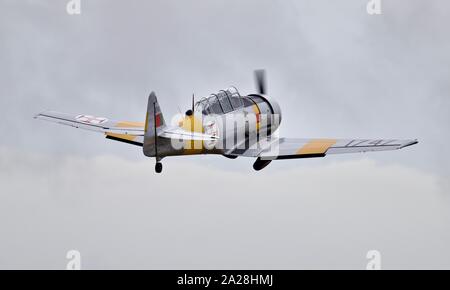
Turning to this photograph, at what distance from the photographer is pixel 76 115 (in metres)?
22.7

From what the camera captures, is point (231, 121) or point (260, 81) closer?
point (231, 121)

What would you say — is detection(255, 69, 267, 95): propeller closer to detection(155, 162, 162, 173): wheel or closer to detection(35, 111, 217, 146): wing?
detection(35, 111, 217, 146): wing

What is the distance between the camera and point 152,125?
19.2 m

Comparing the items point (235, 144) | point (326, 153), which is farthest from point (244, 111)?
point (326, 153)

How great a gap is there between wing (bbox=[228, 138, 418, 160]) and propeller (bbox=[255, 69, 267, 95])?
2.51 meters

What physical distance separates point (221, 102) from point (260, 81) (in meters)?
2.87

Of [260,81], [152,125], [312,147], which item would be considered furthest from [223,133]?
[260,81]

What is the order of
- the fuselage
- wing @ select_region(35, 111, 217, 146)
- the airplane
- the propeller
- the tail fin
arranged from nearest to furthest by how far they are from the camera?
the tail fin < the airplane < the fuselage < wing @ select_region(35, 111, 217, 146) < the propeller

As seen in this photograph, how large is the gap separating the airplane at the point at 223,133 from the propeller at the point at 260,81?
0.65 metres

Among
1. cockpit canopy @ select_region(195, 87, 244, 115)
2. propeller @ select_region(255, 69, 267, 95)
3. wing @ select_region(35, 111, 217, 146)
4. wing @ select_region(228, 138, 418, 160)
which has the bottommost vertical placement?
wing @ select_region(228, 138, 418, 160)

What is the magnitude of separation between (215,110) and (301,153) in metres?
2.34

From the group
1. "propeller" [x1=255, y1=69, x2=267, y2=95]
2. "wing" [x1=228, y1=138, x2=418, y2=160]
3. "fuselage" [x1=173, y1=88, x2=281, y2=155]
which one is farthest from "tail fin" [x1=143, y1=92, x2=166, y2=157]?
"propeller" [x1=255, y1=69, x2=267, y2=95]

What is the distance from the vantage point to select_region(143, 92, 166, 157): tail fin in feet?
62.7

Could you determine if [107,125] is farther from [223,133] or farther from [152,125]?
[152,125]
